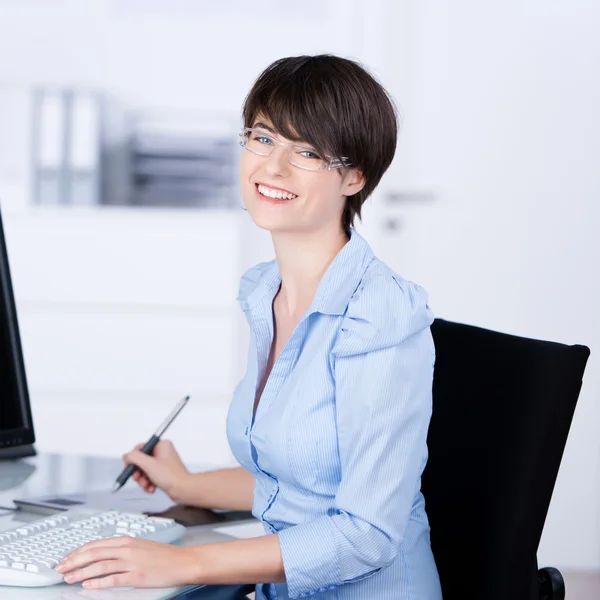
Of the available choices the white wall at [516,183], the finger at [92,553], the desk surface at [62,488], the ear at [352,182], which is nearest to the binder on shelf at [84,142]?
the white wall at [516,183]

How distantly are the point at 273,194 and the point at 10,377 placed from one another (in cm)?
53

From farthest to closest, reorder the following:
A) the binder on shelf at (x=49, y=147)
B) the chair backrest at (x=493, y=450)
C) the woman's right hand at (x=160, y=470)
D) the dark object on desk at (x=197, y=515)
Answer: the binder on shelf at (x=49, y=147), the woman's right hand at (x=160, y=470), the dark object on desk at (x=197, y=515), the chair backrest at (x=493, y=450)

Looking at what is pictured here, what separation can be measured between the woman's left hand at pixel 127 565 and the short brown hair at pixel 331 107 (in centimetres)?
54

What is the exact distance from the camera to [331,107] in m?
1.25

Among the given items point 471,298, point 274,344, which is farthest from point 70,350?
point 274,344

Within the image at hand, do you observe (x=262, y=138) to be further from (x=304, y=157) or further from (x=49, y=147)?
(x=49, y=147)

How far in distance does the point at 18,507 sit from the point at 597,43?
290 cm

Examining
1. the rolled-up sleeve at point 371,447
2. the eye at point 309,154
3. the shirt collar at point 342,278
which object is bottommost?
the rolled-up sleeve at point 371,447

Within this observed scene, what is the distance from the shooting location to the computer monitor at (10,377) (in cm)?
148

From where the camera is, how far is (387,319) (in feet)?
3.80

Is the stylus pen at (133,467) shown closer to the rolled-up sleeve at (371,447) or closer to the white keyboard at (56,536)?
the white keyboard at (56,536)

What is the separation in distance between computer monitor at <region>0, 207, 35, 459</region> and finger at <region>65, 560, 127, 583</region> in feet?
1.71

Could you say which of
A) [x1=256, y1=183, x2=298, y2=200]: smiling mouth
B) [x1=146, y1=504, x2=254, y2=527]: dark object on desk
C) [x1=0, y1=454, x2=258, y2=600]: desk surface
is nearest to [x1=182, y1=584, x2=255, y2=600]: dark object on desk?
[x1=0, y1=454, x2=258, y2=600]: desk surface

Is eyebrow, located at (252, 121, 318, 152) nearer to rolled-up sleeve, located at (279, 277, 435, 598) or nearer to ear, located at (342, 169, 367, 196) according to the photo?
ear, located at (342, 169, 367, 196)
